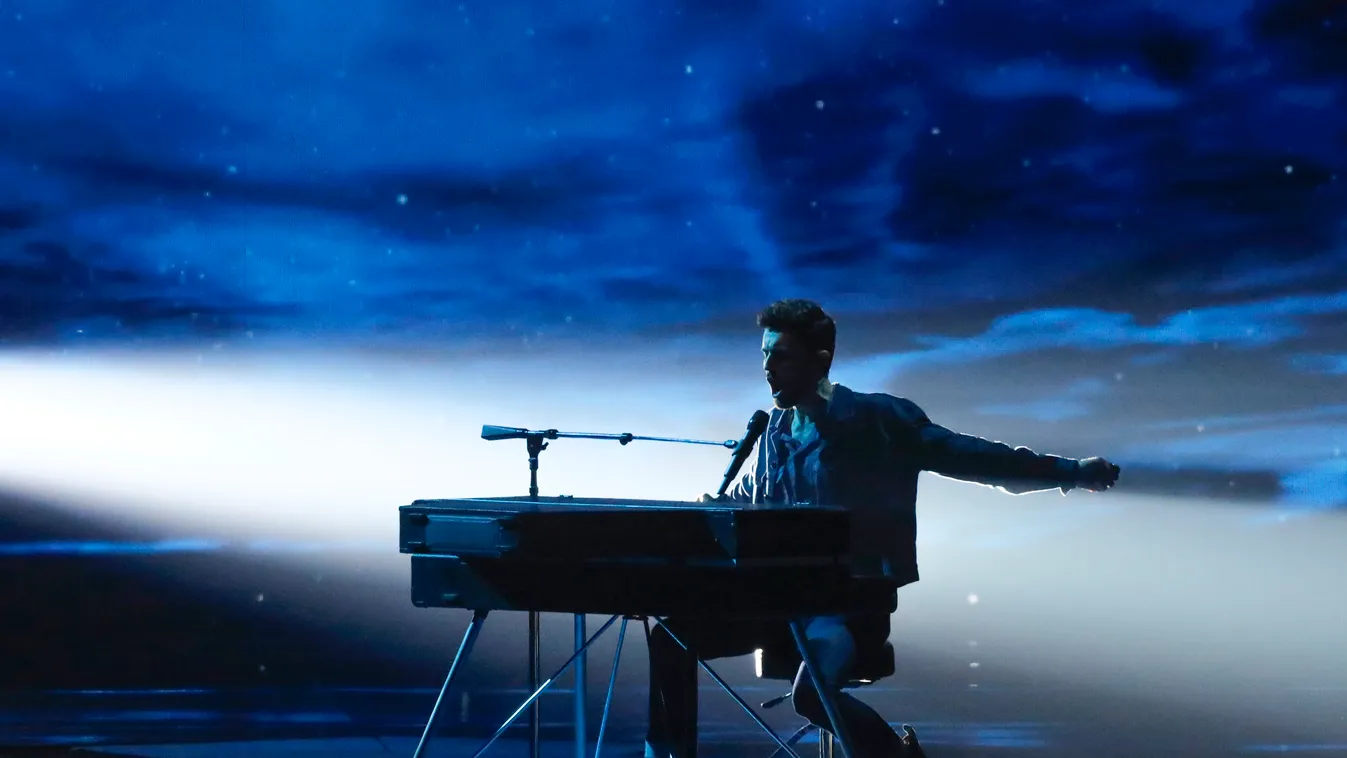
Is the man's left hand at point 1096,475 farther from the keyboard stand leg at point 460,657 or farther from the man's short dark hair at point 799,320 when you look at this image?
the keyboard stand leg at point 460,657

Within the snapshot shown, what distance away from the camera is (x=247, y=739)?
546cm

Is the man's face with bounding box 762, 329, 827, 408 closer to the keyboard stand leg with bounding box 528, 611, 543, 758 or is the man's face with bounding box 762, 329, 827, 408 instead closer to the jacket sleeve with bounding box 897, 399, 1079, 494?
the jacket sleeve with bounding box 897, 399, 1079, 494

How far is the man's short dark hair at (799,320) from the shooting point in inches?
129

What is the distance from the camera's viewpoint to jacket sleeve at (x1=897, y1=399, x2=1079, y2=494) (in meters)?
3.19

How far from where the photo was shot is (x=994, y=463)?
10.6ft

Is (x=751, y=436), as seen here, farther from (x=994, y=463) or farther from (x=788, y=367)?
(x=994, y=463)

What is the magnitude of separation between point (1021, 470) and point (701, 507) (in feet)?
3.57

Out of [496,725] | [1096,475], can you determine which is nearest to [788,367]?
[1096,475]

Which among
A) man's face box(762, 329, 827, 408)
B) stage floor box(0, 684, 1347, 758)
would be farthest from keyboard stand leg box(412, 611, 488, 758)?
stage floor box(0, 684, 1347, 758)

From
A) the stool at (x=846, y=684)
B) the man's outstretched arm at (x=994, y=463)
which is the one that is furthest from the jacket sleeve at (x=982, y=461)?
the stool at (x=846, y=684)

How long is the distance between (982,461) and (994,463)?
3cm

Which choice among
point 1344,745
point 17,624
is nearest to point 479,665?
point 17,624

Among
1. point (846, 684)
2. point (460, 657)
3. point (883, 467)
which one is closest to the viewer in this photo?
point (460, 657)

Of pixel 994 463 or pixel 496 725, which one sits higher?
pixel 994 463
